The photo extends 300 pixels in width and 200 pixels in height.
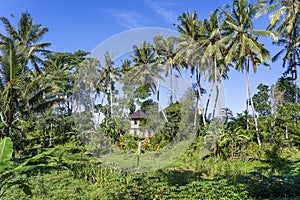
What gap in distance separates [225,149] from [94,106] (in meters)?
7.23

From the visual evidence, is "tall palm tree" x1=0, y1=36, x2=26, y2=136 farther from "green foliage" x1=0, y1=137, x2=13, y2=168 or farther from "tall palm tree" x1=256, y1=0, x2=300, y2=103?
"tall palm tree" x1=256, y1=0, x2=300, y2=103

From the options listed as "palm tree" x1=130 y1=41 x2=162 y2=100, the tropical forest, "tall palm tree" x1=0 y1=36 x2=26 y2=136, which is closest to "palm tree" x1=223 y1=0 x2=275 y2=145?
the tropical forest

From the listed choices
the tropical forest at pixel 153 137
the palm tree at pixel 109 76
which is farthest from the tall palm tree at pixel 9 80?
the palm tree at pixel 109 76

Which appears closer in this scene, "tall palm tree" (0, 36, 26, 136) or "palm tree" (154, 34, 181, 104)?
"palm tree" (154, 34, 181, 104)

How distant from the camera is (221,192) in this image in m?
5.30

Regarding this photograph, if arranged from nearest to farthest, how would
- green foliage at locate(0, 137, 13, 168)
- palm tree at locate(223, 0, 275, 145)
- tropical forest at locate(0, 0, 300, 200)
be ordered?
green foliage at locate(0, 137, 13, 168) < tropical forest at locate(0, 0, 300, 200) < palm tree at locate(223, 0, 275, 145)

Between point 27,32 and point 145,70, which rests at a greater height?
point 27,32

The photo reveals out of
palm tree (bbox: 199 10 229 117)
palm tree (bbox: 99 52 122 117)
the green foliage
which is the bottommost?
the green foliage

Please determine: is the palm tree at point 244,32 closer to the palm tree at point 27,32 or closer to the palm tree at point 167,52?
the palm tree at point 167,52

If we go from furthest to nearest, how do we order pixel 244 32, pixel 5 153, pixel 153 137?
pixel 244 32 < pixel 153 137 < pixel 5 153

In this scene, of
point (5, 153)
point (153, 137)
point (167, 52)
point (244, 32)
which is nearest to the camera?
point (5, 153)

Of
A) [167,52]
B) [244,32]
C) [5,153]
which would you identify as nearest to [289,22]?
[244,32]

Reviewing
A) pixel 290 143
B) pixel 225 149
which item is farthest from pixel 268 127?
pixel 225 149

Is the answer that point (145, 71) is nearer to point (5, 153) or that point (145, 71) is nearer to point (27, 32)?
point (5, 153)
